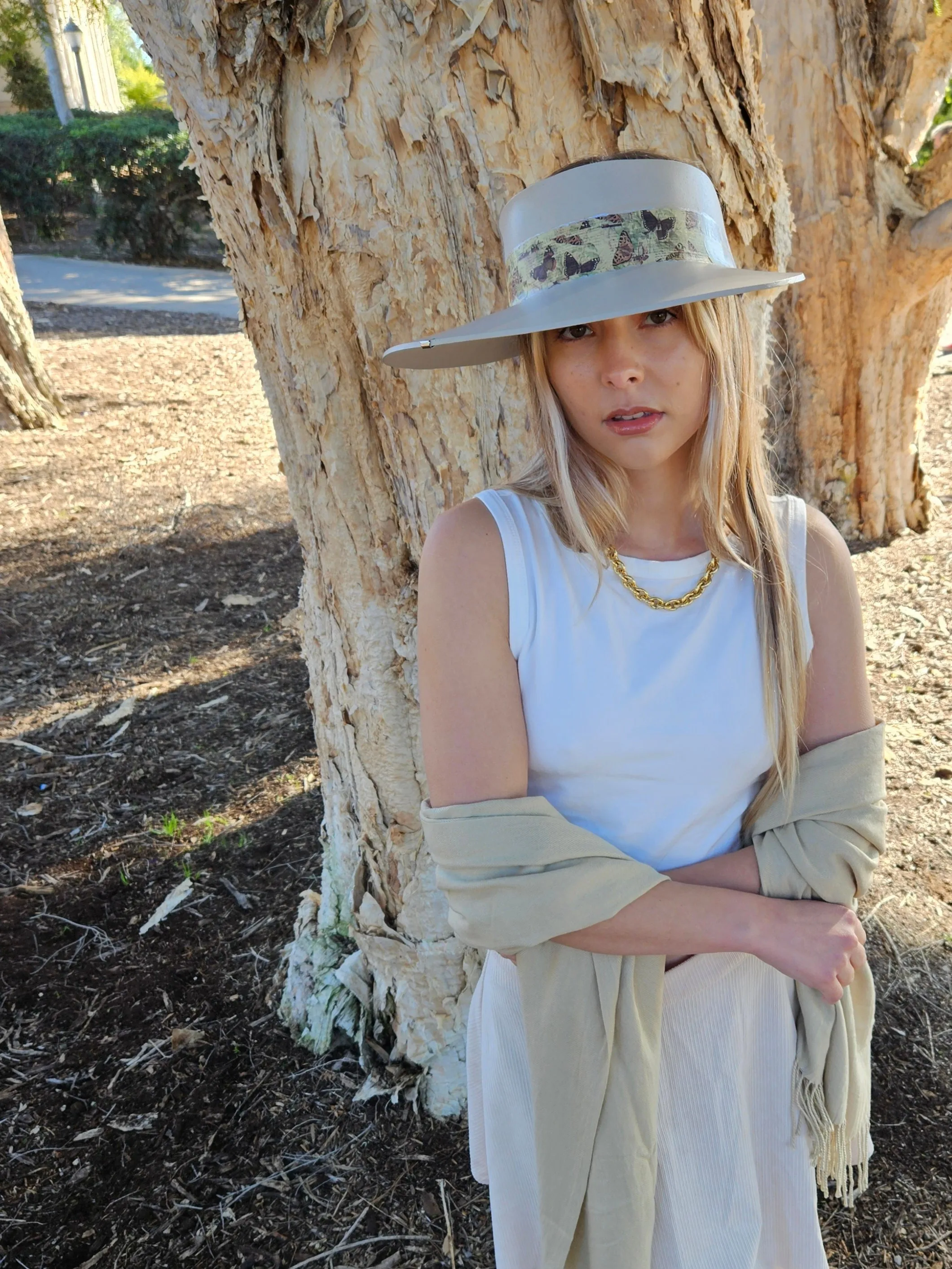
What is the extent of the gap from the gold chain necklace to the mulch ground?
5.27 feet

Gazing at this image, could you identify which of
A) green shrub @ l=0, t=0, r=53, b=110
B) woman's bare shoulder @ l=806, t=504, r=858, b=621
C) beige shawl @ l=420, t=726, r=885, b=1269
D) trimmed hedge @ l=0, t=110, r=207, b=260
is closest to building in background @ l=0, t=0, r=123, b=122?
green shrub @ l=0, t=0, r=53, b=110

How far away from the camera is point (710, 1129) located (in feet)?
5.04

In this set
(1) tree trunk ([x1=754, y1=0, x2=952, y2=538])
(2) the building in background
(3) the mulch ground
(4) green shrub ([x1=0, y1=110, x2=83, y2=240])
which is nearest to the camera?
(3) the mulch ground

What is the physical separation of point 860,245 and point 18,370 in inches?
250

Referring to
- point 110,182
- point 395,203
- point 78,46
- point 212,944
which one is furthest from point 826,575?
point 78,46

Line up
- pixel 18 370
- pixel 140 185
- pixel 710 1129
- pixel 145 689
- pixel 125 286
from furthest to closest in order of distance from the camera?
1. pixel 140 185
2. pixel 125 286
3. pixel 18 370
4. pixel 145 689
5. pixel 710 1129

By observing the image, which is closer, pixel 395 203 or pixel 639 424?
pixel 639 424

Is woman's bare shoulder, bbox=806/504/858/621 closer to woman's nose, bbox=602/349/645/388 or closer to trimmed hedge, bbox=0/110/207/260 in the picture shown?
woman's nose, bbox=602/349/645/388

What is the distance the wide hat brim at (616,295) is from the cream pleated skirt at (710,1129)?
37.3 inches

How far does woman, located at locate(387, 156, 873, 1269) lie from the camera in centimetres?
136

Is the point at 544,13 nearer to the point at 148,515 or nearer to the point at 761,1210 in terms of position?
the point at 761,1210

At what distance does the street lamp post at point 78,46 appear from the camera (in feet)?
89.6

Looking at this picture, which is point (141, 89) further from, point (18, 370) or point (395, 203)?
point (395, 203)

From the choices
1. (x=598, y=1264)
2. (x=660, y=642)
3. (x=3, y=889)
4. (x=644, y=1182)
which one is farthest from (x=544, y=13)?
(x=3, y=889)
